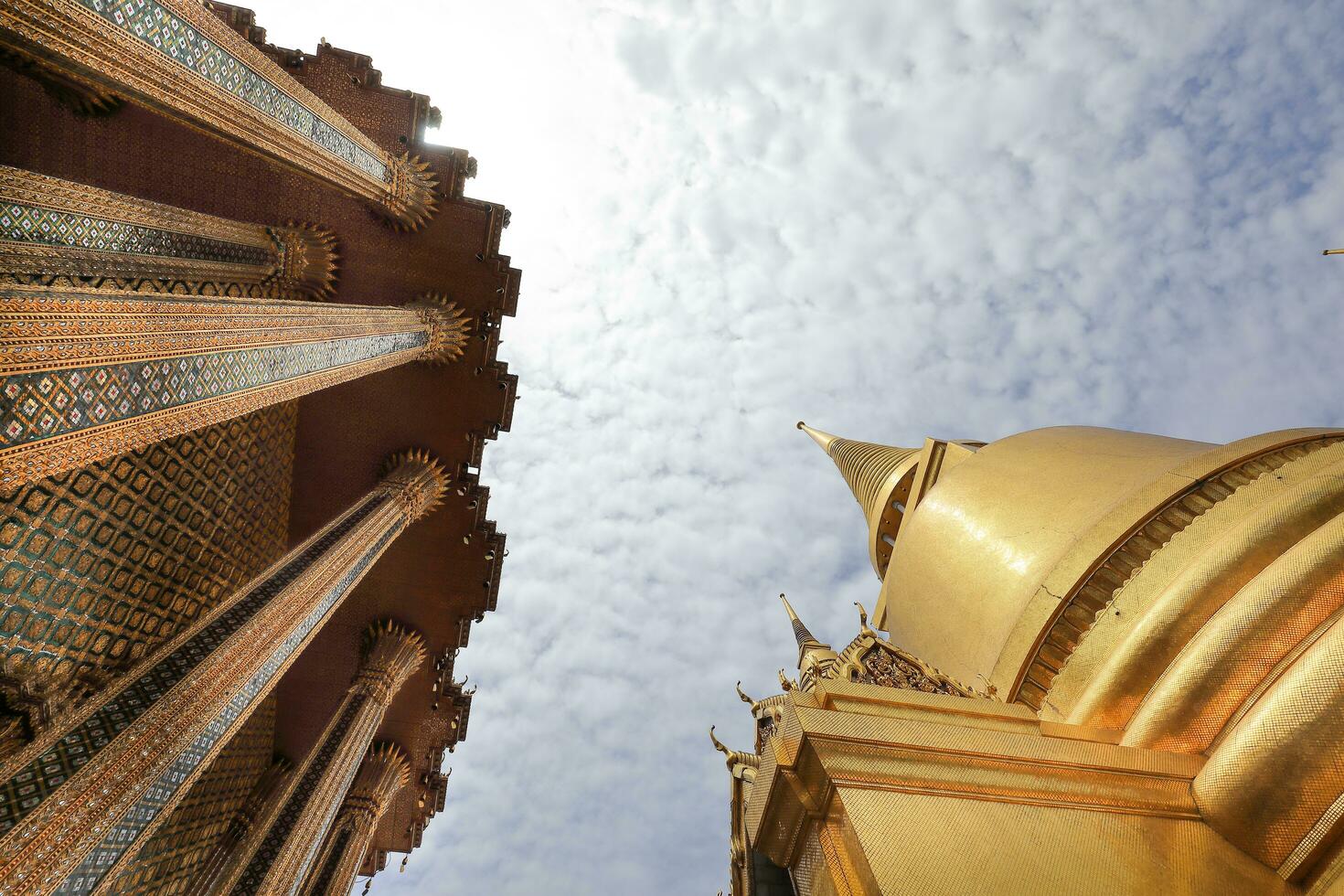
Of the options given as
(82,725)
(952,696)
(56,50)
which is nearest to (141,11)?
(56,50)

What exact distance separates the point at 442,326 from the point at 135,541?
4110 millimetres

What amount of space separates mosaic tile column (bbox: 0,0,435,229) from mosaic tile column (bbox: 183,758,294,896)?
22.4 feet

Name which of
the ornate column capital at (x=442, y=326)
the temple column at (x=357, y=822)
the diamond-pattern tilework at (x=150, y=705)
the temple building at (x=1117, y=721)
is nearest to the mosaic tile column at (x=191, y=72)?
the ornate column capital at (x=442, y=326)

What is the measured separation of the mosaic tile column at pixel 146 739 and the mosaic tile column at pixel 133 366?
1693 mm

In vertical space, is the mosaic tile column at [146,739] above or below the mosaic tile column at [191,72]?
below

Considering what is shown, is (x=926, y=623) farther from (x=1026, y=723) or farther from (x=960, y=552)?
(x=1026, y=723)

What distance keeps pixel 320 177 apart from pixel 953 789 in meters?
6.85

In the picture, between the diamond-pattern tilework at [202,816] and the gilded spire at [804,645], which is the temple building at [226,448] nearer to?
the diamond-pattern tilework at [202,816]

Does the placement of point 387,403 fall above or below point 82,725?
above

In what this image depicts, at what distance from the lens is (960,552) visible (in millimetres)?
4922

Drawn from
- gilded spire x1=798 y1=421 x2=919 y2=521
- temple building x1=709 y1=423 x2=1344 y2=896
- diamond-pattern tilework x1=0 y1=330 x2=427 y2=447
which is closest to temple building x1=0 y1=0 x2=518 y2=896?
diamond-pattern tilework x1=0 y1=330 x2=427 y2=447

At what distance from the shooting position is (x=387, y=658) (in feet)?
30.6

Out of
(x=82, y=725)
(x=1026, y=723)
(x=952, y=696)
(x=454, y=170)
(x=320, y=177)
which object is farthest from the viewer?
(x=454, y=170)

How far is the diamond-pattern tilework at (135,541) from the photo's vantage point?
5.49 m
